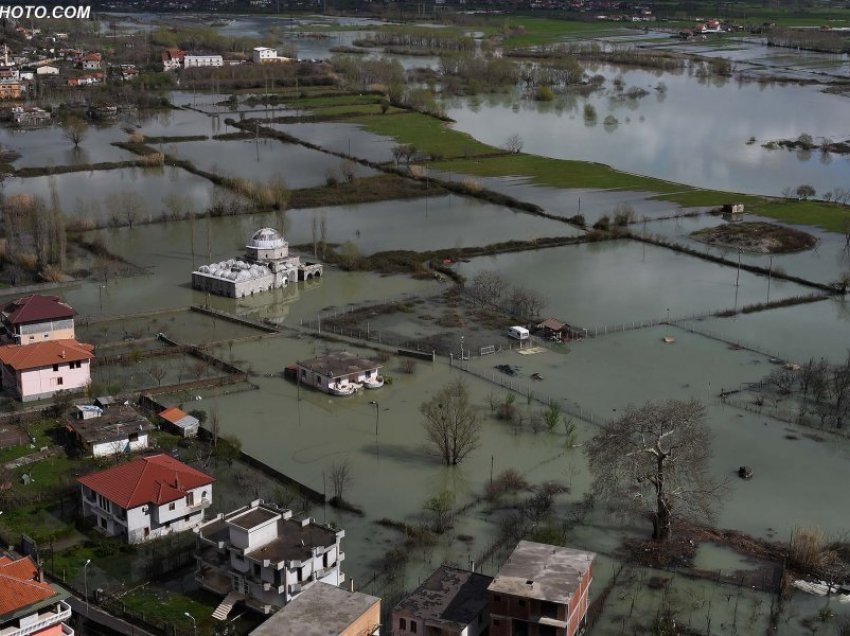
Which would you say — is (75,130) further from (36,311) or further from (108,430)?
(108,430)

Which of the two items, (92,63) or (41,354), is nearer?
(41,354)

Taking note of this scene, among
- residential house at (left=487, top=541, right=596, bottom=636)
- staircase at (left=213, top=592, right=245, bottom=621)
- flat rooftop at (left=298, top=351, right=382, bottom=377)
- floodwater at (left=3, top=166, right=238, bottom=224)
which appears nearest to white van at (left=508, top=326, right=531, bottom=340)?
flat rooftop at (left=298, top=351, right=382, bottom=377)

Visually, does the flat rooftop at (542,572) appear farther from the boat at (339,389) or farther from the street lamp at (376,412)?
the boat at (339,389)

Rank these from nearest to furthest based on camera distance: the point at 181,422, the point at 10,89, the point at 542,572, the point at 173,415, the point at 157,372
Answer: the point at 542,572 → the point at 181,422 → the point at 173,415 → the point at 157,372 → the point at 10,89

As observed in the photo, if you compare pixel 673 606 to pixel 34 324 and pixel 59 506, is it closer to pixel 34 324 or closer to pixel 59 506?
pixel 59 506

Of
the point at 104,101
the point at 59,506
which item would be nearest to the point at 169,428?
the point at 59,506

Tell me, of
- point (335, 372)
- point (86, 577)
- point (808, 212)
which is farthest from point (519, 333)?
point (808, 212)
